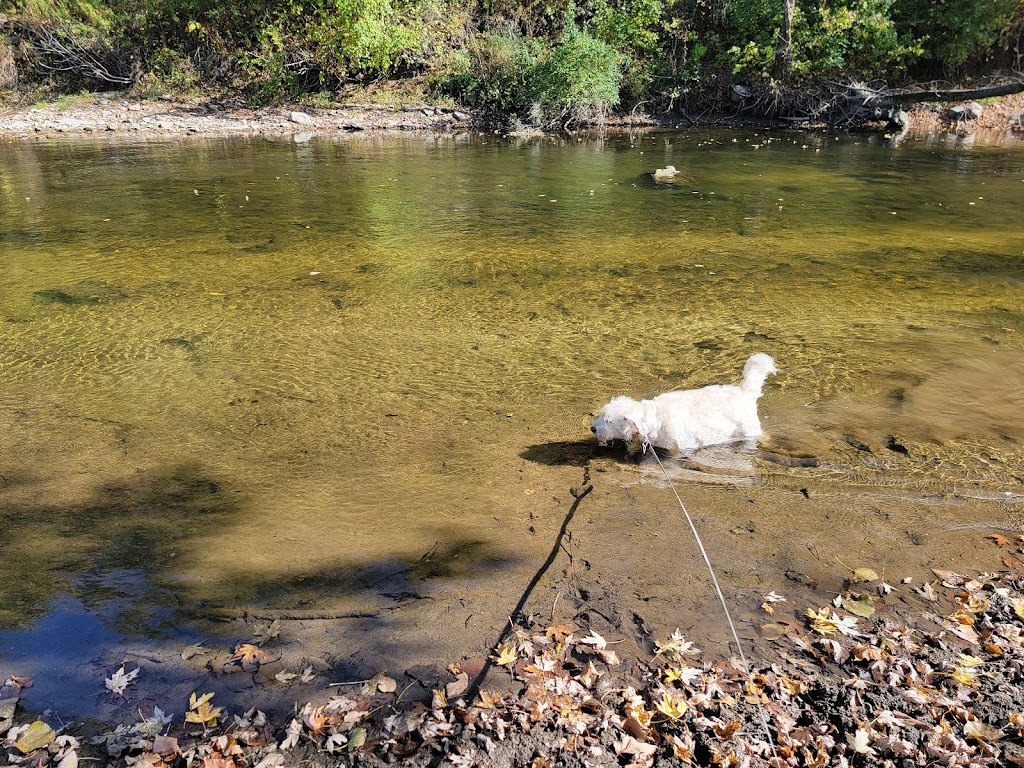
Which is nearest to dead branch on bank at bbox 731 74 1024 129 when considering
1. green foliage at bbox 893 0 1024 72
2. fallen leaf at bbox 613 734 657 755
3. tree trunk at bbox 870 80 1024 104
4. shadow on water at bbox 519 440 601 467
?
tree trunk at bbox 870 80 1024 104

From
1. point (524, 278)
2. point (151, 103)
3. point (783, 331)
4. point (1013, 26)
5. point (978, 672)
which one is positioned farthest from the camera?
point (151, 103)

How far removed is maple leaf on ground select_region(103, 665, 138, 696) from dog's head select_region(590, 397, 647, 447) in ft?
10.0

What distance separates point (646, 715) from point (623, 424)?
2255 mm

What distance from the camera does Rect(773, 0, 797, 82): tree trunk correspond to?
27.1 m

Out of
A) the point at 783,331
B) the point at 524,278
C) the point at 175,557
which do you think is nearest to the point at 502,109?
the point at 524,278

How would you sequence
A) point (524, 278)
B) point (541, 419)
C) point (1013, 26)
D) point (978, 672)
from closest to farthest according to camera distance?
point (978, 672), point (541, 419), point (524, 278), point (1013, 26)

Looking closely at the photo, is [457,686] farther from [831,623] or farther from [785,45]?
[785,45]

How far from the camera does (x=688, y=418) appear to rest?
5.18 metres

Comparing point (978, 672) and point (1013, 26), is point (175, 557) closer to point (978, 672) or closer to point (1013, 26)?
point (978, 672)

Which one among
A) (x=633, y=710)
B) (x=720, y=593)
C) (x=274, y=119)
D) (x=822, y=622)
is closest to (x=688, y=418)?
(x=720, y=593)

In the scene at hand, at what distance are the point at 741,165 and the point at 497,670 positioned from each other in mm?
17179

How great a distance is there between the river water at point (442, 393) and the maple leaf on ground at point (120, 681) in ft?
→ 0.34

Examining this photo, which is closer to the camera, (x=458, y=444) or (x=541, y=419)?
(x=458, y=444)

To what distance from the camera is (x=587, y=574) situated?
403 cm
